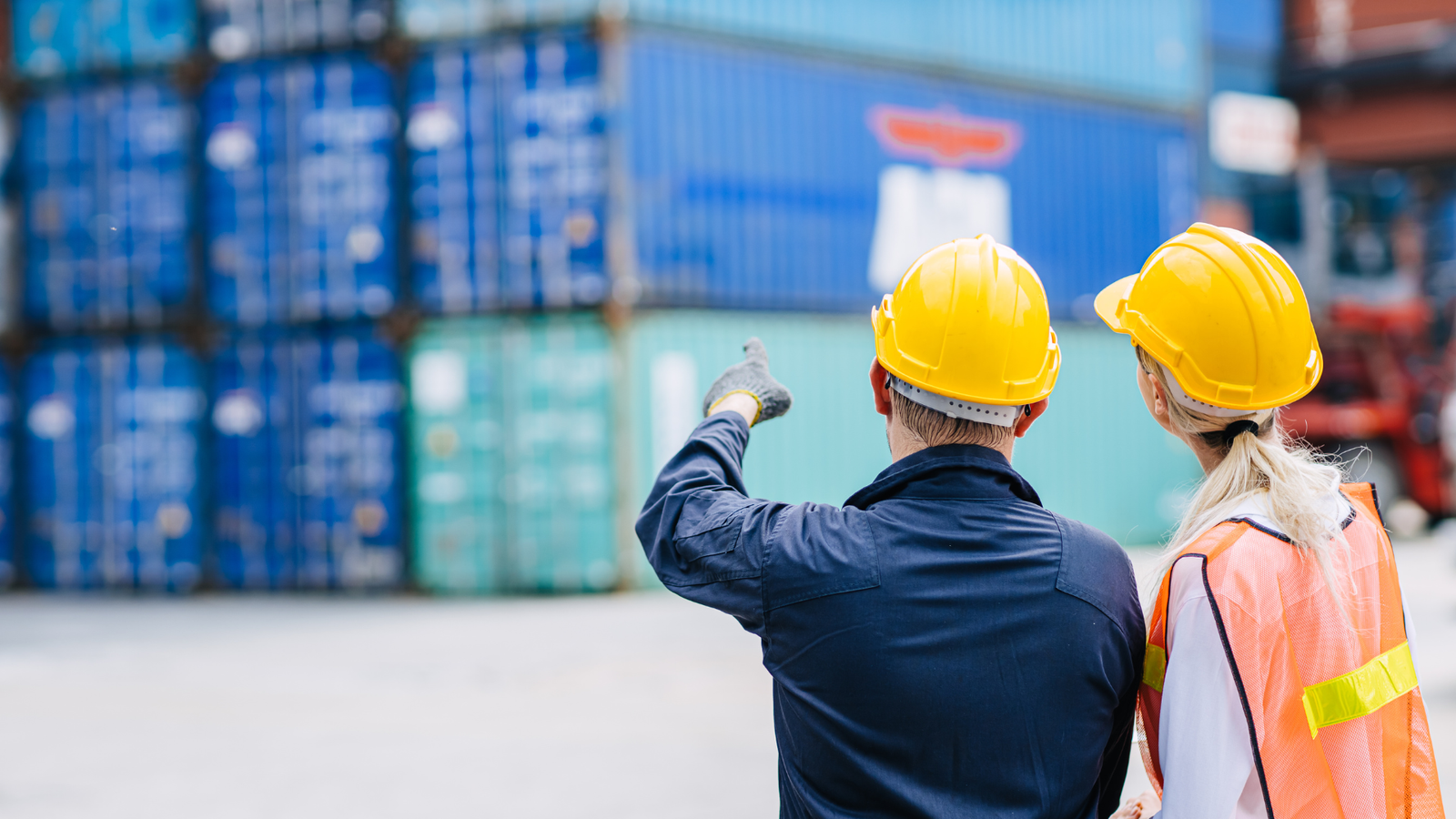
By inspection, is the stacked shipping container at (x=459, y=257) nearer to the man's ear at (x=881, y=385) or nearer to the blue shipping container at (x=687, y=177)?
the blue shipping container at (x=687, y=177)

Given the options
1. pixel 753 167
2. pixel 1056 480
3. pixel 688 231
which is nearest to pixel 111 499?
pixel 688 231

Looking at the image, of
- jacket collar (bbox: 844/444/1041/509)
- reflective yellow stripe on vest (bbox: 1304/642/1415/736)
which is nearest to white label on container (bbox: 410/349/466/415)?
jacket collar (bbox: 844/444/1041/509)

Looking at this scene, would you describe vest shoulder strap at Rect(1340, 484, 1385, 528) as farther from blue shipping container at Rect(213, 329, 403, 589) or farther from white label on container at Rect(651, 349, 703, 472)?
blue shipping container at Rect(213, 329, 403, 589)

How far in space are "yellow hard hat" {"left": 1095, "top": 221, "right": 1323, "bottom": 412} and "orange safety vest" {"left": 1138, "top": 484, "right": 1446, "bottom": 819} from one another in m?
0.25

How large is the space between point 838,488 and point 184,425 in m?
6.89

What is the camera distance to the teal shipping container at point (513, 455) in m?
11.8

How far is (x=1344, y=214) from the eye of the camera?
14586 millimetres

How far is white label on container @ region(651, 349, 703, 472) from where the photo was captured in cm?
1187

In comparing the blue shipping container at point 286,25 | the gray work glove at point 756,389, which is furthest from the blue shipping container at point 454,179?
the gray work glove at point 756,389

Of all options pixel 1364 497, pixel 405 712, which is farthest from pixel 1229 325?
pixel 405 712

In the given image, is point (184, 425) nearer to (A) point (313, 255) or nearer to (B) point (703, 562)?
(A) point (313, 255)

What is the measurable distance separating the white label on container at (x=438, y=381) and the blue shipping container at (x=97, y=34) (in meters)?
4.47

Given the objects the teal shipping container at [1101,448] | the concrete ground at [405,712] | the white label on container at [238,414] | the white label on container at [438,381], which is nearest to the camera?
the concrete ground at [405,712]

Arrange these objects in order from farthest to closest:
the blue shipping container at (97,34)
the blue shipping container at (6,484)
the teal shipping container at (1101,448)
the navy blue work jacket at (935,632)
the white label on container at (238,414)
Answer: the teal shipping container at (1101,448) → the blue shipping container at (6,484) → the blue shipping container at (97,34) → the white label on container at (238,414) → the navy blue work jacket at (935,632)
